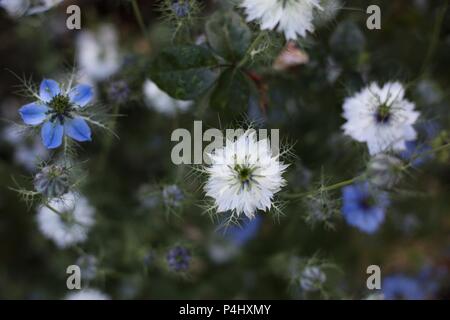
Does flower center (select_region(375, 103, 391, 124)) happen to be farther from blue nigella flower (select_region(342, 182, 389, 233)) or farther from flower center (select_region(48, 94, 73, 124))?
flower center (select_region(48, 94, 73, 124))

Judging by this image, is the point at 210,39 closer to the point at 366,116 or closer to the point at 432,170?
the point at 366,116

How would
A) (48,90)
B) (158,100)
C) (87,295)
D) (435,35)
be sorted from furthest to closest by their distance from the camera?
(158,100) → (435,35) → (87,295) → (48,90)

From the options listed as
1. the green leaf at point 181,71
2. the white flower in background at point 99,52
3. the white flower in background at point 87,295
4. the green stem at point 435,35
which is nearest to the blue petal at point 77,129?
the green leaf at point 181,71

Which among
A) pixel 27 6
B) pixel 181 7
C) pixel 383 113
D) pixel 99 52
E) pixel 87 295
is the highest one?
pixel 99 52

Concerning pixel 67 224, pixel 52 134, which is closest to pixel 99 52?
pixel 67 224

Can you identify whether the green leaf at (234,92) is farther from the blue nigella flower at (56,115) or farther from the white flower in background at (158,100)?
the white flower in background at (158,100)

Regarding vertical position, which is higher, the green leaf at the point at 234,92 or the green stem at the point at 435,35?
the green stem at the point at 435,35

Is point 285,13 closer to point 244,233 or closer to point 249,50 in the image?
point 249,50
